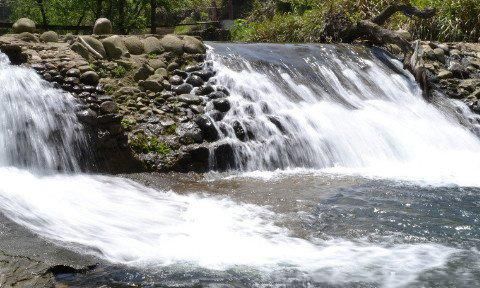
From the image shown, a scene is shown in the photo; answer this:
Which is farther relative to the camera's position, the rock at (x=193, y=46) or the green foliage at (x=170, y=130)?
the rock at (x=193, y=46)

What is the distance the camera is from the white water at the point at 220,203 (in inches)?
184

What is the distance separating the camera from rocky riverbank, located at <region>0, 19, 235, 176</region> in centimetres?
780

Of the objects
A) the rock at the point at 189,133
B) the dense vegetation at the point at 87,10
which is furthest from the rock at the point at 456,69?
the dense vegetation at the point at 87,10

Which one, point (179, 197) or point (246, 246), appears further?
point (179, 197)

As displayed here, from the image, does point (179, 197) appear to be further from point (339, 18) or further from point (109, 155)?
point (339, 18)

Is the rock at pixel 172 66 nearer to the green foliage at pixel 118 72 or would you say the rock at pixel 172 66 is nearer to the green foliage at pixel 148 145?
the green foliage at pixel 118 72

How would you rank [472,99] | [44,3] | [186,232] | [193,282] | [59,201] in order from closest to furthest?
[193,282] → [186,232] → [59,201] → [472,99] → [44,3]

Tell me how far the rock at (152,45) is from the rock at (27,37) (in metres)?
1.87

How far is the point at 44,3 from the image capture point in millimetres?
18219

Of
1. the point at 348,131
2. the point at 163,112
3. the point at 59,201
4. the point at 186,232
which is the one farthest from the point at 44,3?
the point at 186,232

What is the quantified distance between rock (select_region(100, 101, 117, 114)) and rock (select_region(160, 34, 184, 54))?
2378 millimetres

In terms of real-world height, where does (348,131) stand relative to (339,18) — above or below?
below

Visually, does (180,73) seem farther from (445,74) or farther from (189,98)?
(445,74)

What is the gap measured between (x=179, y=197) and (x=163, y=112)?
222 cm
